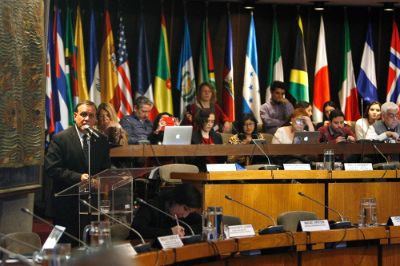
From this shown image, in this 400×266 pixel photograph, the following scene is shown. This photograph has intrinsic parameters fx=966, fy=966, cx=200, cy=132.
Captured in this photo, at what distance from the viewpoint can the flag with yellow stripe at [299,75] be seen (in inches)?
584

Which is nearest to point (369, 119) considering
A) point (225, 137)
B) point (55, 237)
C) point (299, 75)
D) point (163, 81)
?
point (225, 137)

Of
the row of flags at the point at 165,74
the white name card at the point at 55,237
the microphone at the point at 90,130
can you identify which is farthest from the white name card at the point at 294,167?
the white name card at the point at 55,237

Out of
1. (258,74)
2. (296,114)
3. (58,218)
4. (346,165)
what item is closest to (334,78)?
(258,74)

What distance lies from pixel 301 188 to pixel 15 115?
3291mm

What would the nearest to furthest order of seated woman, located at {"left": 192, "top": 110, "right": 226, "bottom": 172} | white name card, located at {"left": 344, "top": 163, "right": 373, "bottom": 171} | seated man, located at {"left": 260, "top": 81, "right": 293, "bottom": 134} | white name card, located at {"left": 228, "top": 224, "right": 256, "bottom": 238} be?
white name card, located at {"left": 228, "top": 224, "right": 256, "bottom": 238}, white name card, located at {"left": 344, "top": 163, "right": 373, "bottom": 171}, seated woman, located at {"left": 192, "top": 110, "right": 226, "bottom": 172}, seated man, located at {"left": 260, "top": 81, "right": 293, "bottom": 134}

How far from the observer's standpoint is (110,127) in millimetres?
10586

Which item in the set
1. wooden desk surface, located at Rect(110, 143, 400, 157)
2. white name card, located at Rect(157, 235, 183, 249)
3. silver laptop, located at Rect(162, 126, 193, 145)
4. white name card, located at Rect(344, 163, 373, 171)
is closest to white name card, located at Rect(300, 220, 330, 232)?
white name card, located at Rect(157, 235, 183, 249)

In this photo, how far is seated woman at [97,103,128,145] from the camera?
34.7 feet

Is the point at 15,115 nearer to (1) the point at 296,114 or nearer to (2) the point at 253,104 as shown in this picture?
(1) the point at 296,114

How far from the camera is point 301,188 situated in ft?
31.7

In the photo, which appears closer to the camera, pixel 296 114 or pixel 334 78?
pixel 296 114

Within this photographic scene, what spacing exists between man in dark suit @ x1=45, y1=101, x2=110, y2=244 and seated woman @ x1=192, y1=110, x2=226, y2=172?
8.34ft

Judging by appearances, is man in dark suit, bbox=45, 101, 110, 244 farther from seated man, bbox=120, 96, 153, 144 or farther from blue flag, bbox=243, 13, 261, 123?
blue flag, bbox=243, 13, 261, 123

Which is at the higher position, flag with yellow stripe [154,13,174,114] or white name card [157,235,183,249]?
flag with yellow stripe [154,13,174,114]
